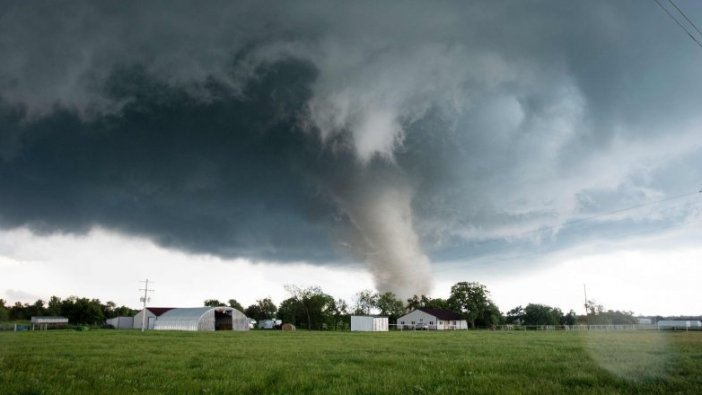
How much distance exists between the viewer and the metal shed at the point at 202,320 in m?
103

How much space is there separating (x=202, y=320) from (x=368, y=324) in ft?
127

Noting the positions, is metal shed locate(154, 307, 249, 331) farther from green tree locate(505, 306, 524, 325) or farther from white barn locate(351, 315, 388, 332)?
green tree locate(505, 306, 524, 325)

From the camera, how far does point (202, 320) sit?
339 feet

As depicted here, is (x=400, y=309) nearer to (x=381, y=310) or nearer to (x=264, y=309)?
(x=381, y=310)

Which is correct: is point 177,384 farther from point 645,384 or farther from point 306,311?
point 306,311

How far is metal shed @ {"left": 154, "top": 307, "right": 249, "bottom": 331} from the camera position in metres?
103

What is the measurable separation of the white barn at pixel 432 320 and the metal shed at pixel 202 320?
141 feet

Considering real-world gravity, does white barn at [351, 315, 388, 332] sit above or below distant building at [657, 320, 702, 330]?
above

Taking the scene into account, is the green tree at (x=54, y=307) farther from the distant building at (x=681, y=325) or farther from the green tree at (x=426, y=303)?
the distant building at (x=681, y=325)

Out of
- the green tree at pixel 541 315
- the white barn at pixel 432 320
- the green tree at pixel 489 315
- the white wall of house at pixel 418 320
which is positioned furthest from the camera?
the green tree at pixel 541 315

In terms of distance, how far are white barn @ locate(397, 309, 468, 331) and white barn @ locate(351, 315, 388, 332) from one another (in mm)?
13879

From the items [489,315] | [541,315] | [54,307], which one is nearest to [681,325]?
[541,315]

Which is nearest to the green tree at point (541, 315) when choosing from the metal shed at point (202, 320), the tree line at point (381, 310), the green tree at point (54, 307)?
the tree line at point (381, 310)

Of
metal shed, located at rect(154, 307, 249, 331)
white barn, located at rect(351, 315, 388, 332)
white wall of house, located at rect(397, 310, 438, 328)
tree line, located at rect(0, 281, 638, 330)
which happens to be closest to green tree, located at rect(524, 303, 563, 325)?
tree line, located at rect(0, 281, 638, 330)
